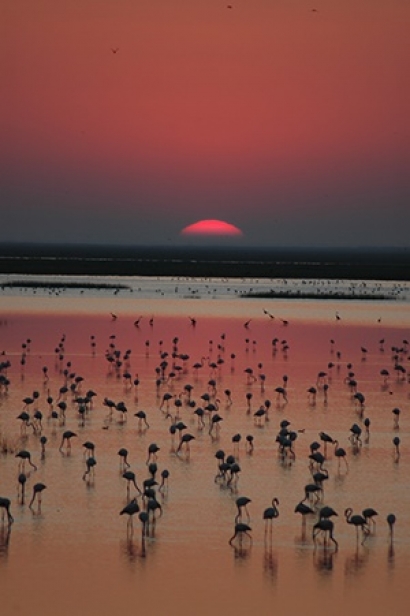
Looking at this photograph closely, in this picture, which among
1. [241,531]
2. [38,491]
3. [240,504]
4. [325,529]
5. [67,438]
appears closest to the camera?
[325,529]

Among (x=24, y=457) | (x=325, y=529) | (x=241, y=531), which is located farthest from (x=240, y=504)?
(x=24, y=457)

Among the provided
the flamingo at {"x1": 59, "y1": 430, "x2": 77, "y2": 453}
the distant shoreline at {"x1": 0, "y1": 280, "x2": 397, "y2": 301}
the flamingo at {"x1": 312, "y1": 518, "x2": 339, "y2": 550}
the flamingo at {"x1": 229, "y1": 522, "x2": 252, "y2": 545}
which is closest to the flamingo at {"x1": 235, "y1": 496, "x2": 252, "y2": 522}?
the flamingo at {"x1": 229, "y1": 522, "x2": 252, "y2": 545}

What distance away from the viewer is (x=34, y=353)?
30.9 meters

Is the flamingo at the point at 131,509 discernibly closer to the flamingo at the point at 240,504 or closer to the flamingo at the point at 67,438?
the flamingo at the point at 240,504

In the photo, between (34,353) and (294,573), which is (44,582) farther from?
(34,353)

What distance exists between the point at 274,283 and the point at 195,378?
49421mm

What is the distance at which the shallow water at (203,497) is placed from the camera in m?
12.6

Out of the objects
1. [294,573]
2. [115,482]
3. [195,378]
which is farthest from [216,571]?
[195,378]

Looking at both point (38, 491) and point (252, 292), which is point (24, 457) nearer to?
point (38, 491)

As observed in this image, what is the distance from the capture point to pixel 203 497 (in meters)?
16.1

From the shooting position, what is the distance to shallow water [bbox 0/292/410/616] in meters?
12.6

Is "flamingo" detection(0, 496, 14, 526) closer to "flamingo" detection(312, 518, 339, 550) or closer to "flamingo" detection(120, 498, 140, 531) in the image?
"flamingo" detection(120, 498, 140, 531)

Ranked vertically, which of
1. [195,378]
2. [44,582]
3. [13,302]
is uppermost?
[13,302]

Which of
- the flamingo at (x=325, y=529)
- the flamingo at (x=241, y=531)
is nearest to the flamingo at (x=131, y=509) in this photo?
the flamingo at (x=241, y=531)
